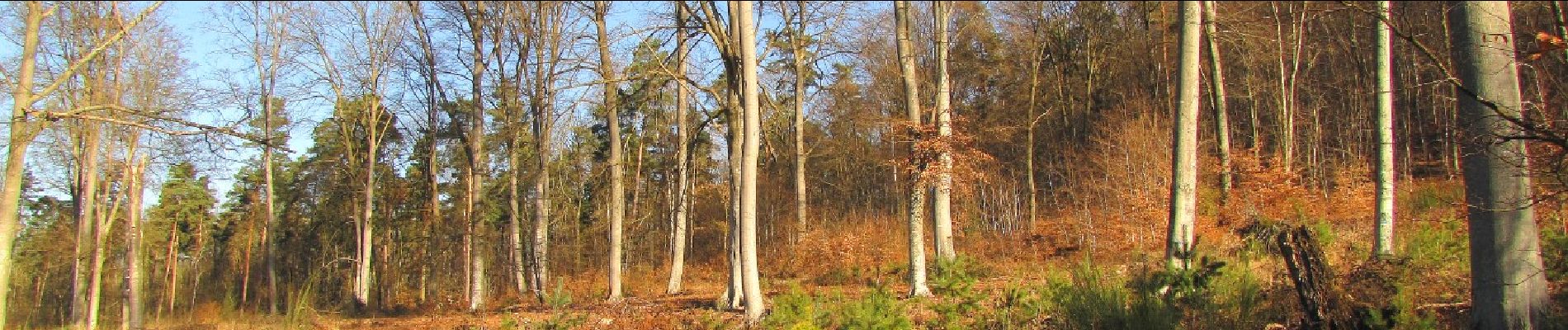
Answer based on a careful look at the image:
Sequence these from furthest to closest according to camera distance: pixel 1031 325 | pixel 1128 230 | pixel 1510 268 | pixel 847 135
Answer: pixel 847 135
pixel 1128 230
pixel 1031 325
pixel 1510 268

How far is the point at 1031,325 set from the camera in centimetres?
781

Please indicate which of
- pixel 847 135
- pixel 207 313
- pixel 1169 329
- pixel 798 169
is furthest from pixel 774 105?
pixel 847 135

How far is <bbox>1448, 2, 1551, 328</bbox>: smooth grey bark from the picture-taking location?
540 centimetres

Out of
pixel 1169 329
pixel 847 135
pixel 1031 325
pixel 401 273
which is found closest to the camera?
pixel 1169 329

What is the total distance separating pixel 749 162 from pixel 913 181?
3.05 meters

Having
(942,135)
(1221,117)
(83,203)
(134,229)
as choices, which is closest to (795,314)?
(942,135)

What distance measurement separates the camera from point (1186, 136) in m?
8.85

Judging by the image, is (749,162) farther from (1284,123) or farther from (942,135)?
(1284,123)

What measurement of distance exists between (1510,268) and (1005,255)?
39.4 ft

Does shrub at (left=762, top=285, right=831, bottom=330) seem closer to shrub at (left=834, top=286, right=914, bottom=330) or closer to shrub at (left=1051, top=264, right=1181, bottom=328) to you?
shrub at (left=834, top=286, right=914, bottom=330)

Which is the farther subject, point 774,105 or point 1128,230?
point 1128,230

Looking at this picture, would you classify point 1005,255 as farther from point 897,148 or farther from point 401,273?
point 401,273

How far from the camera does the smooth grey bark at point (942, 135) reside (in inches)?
484

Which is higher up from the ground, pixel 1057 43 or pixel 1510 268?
pixel 1057 43
